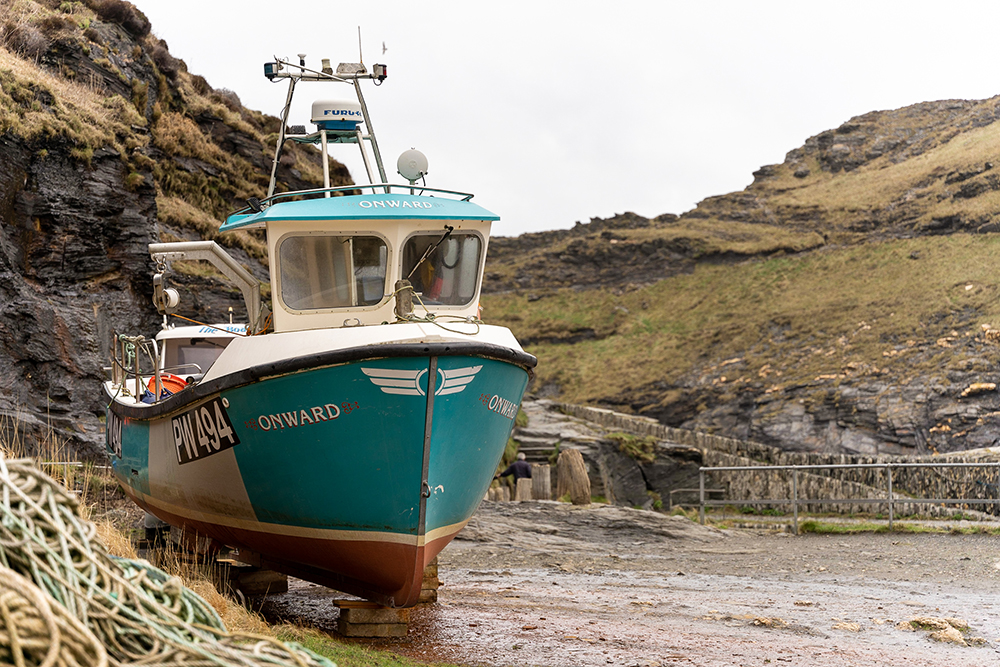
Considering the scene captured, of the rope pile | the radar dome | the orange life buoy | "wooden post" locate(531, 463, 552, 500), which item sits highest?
the radar dome

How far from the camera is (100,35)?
21.7 m

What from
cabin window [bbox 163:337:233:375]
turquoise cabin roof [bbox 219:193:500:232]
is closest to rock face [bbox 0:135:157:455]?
cabin window [bbox 163:337:233:375]

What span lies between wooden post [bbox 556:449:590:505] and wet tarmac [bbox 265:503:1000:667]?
158 centimetres

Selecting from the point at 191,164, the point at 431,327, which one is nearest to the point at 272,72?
the point at 431,327

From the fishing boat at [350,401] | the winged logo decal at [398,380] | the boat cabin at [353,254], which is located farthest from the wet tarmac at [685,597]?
the boat cabin at [353,254]

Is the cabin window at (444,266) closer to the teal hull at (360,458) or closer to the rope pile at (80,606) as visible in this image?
the teal hull at (360,458)

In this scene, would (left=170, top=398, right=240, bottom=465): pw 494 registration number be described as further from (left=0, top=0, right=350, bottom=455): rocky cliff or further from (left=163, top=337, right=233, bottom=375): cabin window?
(left=0, top=0, right=350, bottom=455): rocky cliff

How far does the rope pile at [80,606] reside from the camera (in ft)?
7.93

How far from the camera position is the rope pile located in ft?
7.93

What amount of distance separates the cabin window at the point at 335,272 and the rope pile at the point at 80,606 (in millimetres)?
4279

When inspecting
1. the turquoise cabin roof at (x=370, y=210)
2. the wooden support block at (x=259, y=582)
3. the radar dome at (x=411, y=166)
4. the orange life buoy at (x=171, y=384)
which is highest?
the radar dome at (x=411, y=166)

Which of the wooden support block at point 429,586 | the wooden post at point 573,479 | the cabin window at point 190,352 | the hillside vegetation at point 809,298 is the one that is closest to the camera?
the wooden support block at point 429,586

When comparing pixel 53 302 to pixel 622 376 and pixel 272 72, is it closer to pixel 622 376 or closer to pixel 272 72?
pixel 272 72

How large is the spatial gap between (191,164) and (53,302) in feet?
28.9
